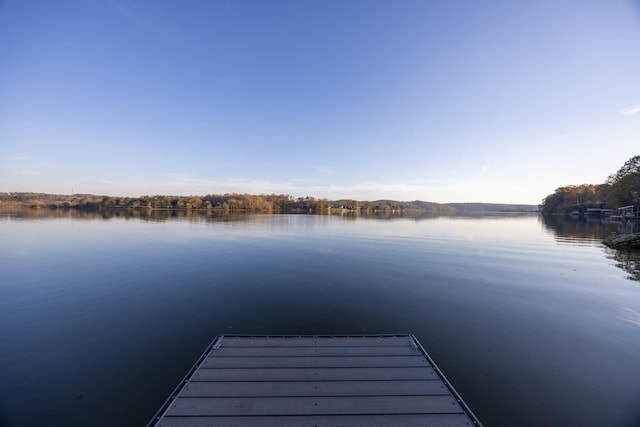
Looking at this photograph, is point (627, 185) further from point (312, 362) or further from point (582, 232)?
point (312, 362)

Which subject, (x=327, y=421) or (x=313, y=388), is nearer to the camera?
(x=327, y=421)

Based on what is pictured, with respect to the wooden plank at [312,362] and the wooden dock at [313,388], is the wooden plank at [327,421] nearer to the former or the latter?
the wooden dock at [313,388]

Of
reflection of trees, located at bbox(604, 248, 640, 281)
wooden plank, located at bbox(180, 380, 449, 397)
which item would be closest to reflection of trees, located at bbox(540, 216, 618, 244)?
reflection of trees, located at bbox(604, 248, 640, 281)

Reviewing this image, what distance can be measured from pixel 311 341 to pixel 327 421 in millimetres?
2367

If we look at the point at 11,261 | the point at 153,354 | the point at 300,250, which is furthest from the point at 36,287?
the point at 300,250

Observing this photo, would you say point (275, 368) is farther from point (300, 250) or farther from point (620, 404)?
point (300, 250)

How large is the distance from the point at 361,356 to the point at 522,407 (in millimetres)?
3304

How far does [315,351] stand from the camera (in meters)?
5.55

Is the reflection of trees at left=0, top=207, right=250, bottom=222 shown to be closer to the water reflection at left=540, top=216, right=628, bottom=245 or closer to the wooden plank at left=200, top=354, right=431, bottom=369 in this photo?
the wooden plank at left=200, top=354, right=431, bottom=369

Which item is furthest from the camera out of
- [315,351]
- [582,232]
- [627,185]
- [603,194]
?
[603,194]

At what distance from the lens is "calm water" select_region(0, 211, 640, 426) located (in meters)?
5.00

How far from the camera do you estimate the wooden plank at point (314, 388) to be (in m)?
4.23

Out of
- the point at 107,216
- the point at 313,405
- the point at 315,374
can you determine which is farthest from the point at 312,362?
the point at 107,216

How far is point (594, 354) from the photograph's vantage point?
6.72m
